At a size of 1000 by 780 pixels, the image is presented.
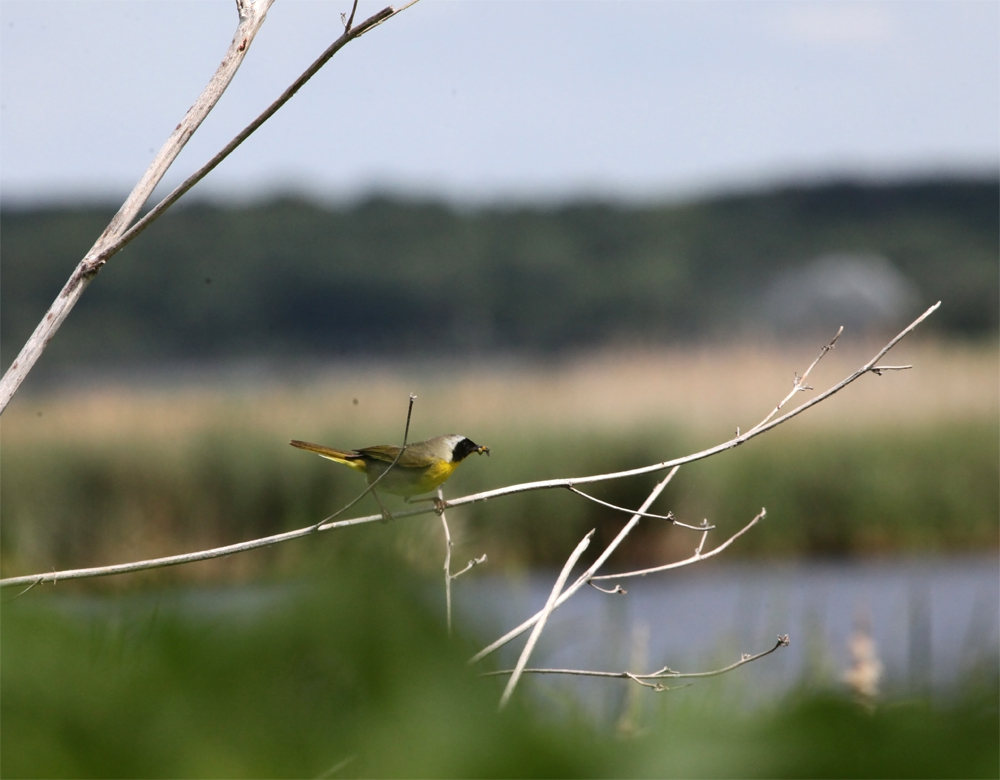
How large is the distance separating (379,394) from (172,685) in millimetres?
15626

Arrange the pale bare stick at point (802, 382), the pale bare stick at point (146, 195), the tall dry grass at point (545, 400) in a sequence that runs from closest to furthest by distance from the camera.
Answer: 1. the pale bare stick at point (146, 195)
2. the pale bare stick at point (802, 382)
3. the tall dry grass at point (545, 400)

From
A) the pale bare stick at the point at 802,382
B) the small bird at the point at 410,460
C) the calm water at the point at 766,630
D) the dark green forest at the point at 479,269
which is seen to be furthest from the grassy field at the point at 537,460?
the dark green forest at the point at 479,269

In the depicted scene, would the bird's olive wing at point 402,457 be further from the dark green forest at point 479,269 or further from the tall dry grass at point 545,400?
the dark green forest at point 479,269

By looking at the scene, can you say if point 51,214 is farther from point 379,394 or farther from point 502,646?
point 502,646

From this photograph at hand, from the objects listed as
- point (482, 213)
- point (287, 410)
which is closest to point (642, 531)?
point (287, 410)

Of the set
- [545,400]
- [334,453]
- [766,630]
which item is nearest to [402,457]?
[334,453]

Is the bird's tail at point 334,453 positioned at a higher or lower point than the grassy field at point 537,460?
lower

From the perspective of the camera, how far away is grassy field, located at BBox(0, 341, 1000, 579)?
11477 millimetres

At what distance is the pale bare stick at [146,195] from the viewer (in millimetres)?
1565

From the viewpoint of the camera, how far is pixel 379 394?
16.0 m

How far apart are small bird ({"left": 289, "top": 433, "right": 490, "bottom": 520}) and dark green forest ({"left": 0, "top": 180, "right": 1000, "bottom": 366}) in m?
30.2

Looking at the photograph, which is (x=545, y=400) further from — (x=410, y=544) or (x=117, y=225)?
(x=410, y=544)

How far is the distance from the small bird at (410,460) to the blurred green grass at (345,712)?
3176mm

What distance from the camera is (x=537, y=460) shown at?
1352 centimetres
